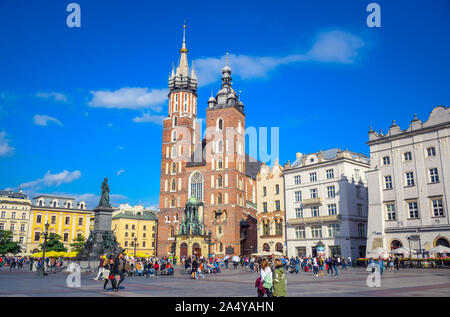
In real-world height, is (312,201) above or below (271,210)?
above

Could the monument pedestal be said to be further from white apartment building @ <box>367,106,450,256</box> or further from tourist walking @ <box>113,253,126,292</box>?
white apartment building @ <box>367,106,450,256</box>

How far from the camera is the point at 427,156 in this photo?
40.3 m

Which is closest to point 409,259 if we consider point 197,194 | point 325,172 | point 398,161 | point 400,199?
point 400,199

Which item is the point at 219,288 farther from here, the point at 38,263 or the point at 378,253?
the point at 378,253

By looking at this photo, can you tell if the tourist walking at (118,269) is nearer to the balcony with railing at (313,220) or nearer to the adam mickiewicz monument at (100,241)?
the adam mickiewicz monument at (100,241)

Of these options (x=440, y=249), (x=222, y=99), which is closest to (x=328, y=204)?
(x=440, y=249)

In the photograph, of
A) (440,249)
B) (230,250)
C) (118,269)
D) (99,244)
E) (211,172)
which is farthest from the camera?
(211,172)

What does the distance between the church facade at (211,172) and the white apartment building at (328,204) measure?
62.3 feet

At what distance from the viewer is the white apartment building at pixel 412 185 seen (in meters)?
38.8

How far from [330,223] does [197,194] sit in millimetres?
33669

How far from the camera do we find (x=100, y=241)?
33688mm

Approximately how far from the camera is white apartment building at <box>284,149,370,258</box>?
162ft

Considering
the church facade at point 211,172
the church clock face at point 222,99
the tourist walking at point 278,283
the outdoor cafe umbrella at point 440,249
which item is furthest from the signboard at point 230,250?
the tourist walking at point 278,283

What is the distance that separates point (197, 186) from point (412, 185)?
148 feet
